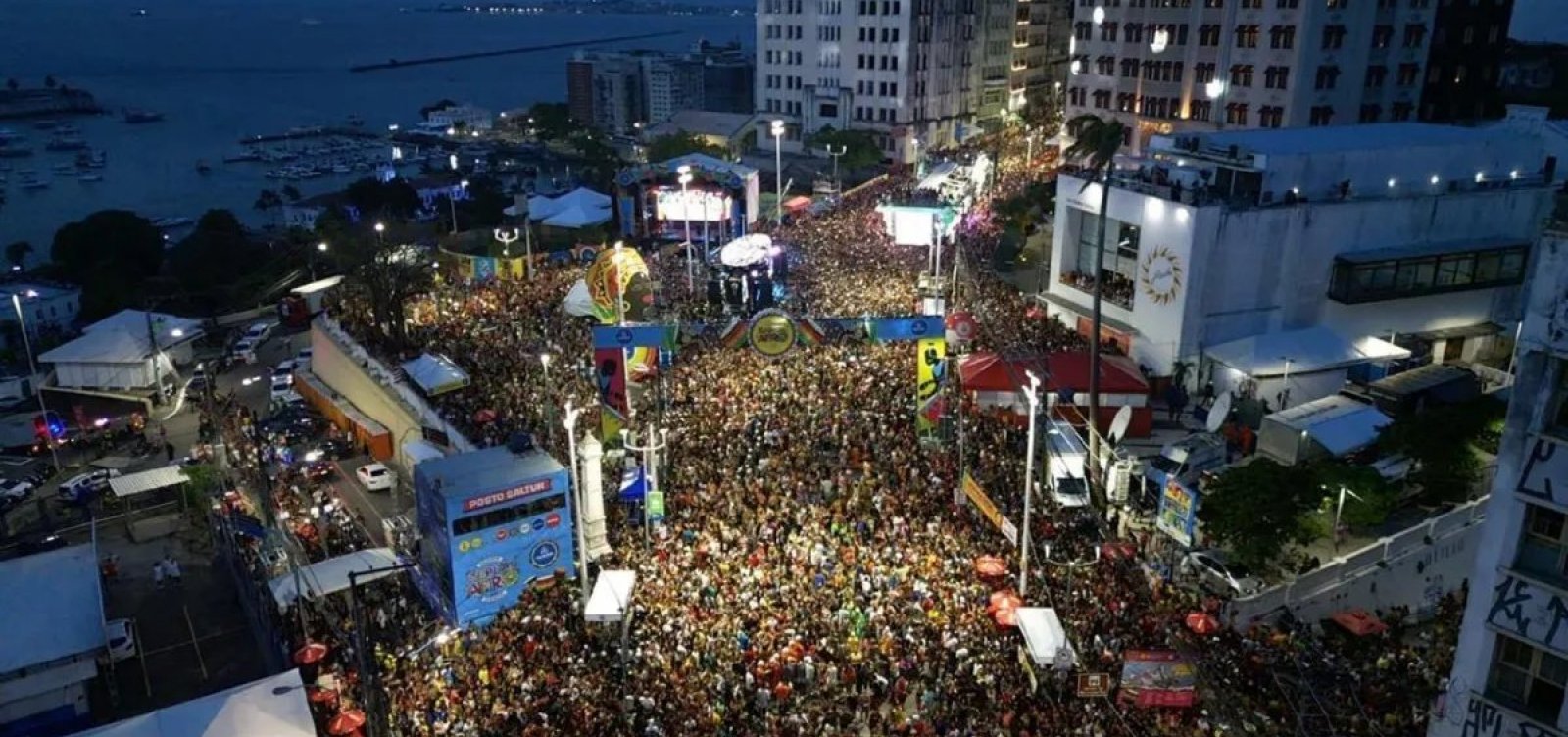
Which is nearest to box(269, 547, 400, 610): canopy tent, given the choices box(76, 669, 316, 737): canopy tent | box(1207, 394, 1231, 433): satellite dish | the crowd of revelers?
the crowd of revelers

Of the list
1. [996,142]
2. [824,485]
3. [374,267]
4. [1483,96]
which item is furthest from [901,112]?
[824,485]

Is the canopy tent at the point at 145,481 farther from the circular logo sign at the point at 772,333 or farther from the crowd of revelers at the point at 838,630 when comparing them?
the circular logo sign at the point at 772,333

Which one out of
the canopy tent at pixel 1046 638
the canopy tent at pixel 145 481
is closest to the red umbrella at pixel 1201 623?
the canopy tent at pixel 1046 638

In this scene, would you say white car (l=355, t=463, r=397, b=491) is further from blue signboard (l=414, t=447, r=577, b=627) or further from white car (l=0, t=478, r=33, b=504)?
white car (l=0, t=478, r=33, b=504)

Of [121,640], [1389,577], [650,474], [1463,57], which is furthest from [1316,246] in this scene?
[121,640]

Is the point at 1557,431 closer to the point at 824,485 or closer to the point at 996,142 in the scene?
the point at 824,485

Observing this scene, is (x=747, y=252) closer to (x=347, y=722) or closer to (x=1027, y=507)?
(x=1027, y=507)
